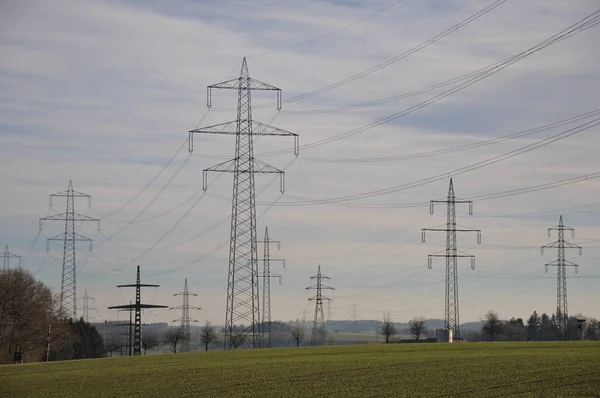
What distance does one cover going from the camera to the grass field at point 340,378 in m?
48.2

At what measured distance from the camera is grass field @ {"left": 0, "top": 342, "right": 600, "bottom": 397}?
48.2 meters

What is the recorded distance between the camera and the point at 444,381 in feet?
171

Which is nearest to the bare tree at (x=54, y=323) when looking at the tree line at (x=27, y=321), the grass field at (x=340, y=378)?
the tree line at (x=27, y=321)

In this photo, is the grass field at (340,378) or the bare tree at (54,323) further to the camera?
the bare tree at (54,323)

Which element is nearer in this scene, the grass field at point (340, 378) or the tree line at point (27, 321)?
the grass field at point (340, 378)

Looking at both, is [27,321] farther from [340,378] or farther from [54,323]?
[340,378]

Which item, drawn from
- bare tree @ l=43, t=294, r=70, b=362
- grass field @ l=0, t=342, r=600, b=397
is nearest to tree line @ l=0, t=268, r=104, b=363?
bare tree @ l=43, t=294, r=70, b=362

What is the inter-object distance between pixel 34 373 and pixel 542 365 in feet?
128

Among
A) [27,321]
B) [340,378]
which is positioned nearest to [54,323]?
[27,321]

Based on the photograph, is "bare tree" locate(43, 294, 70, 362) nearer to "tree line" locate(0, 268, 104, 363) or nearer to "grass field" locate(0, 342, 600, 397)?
"tree line" locate(0, 268, 104, 363)

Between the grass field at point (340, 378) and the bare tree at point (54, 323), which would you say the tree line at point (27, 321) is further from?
the grass field at point (340, 378)

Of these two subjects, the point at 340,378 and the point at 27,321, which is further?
the point at 27,321

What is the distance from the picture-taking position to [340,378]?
2245 inches

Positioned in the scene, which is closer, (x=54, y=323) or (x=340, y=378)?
(x=340, y=378)
